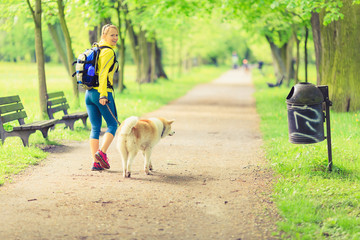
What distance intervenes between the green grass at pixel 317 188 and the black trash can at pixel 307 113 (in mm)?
572

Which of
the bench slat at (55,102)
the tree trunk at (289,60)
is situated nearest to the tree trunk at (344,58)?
the bench slat at (55,102)

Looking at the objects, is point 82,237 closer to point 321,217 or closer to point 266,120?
point 321,217

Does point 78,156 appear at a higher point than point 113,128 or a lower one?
lower

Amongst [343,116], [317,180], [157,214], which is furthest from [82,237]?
[343,116]

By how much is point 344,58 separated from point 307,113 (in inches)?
294

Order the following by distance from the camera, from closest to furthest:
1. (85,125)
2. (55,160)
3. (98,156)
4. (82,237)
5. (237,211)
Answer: (82,237) < (237,211) < (98,156) < (55,160) < (85,125)

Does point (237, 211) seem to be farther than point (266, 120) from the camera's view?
No

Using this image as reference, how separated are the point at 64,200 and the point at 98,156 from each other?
1520 millimetres

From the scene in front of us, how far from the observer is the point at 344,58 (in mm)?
13062

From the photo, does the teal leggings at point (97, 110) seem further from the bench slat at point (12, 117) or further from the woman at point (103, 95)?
the bench slat at point (12, 117)

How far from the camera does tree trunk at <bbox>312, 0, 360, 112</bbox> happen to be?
12.8 meters

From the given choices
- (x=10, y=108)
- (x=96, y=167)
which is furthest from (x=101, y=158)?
(x=10, y=108)

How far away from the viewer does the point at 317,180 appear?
6.37 m

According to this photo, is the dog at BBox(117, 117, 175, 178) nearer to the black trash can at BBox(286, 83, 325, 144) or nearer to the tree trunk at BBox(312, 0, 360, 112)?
the black trash can at BBox(286, 83, 325, 144)
